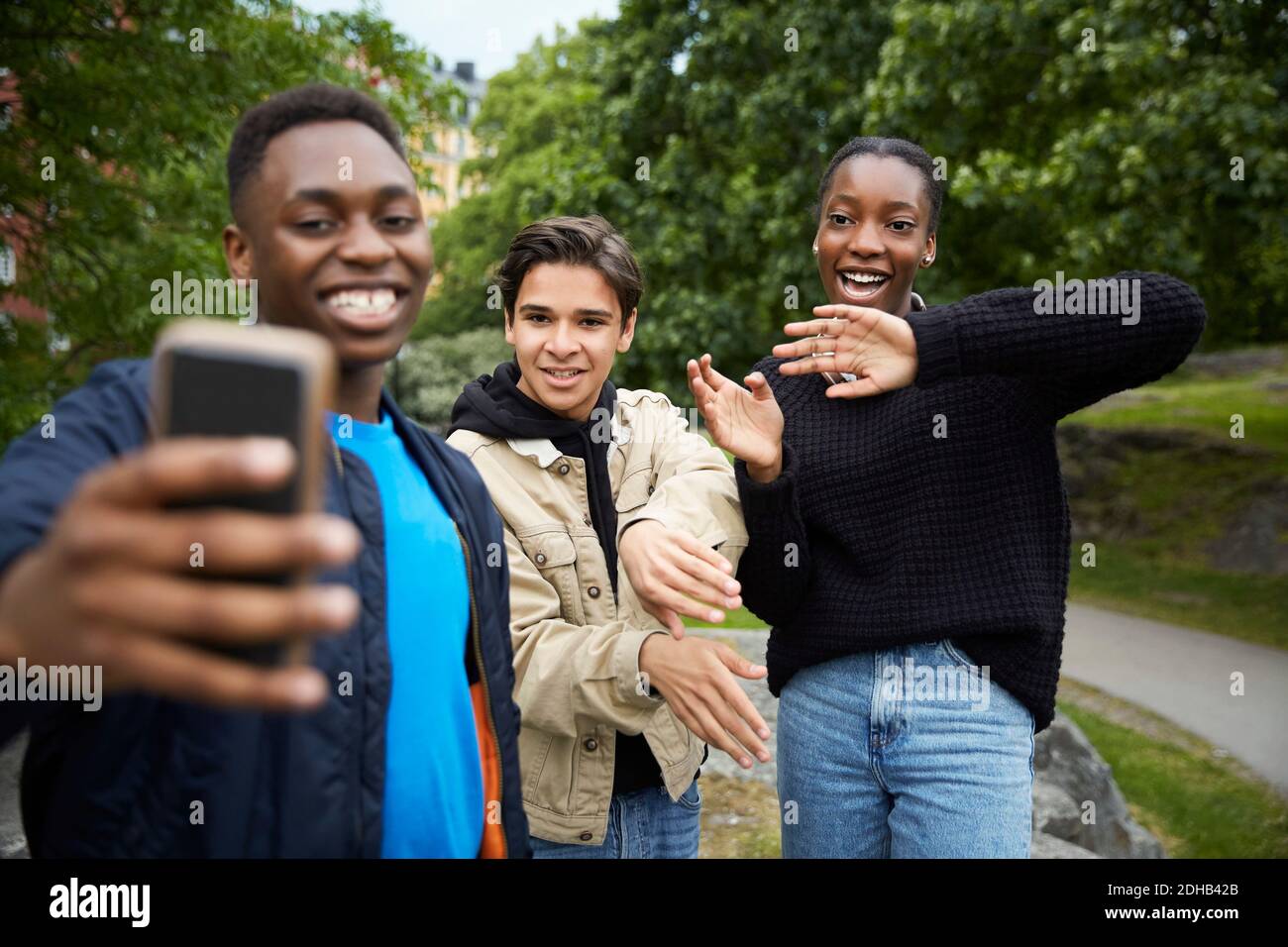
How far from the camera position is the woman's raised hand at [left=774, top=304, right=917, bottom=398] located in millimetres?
2139

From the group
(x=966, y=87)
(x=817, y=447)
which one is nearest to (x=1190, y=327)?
(x=817, y=447)

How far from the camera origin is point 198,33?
555 cm

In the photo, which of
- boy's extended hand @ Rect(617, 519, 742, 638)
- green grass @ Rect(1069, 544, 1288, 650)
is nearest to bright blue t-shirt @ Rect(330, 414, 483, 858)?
boy's extended hand @ Rect(617, 519, 742, 638)

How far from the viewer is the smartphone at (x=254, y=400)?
0.84 metres

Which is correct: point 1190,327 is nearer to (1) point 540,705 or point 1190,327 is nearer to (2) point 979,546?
(2) point 979,546

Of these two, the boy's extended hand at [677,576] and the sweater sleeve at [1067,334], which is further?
the sweater sleeve at [1067,334]

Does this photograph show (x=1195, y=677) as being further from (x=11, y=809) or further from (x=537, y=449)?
(x=11, y=809)

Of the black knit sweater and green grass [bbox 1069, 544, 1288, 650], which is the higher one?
green grass [bbox 1069, 544, 1288, 650]

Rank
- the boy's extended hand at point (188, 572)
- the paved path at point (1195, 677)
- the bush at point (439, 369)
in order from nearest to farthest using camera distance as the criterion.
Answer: the boy's extended hand at point (188, 572), the paved path at point (1195, 677), the bush at point (439, 369)

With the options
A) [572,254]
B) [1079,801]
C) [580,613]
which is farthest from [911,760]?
[1079,801]

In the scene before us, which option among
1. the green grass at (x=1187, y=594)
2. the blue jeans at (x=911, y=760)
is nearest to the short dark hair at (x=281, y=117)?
the blue jeans at (x=911, y=760)

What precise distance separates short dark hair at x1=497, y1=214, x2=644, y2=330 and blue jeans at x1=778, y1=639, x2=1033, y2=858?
110cm

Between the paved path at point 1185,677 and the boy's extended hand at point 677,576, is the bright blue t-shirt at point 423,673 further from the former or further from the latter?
the paved path at point 1185,677

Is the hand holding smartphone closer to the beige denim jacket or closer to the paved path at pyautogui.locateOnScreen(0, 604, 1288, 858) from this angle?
the beige denim jacket
